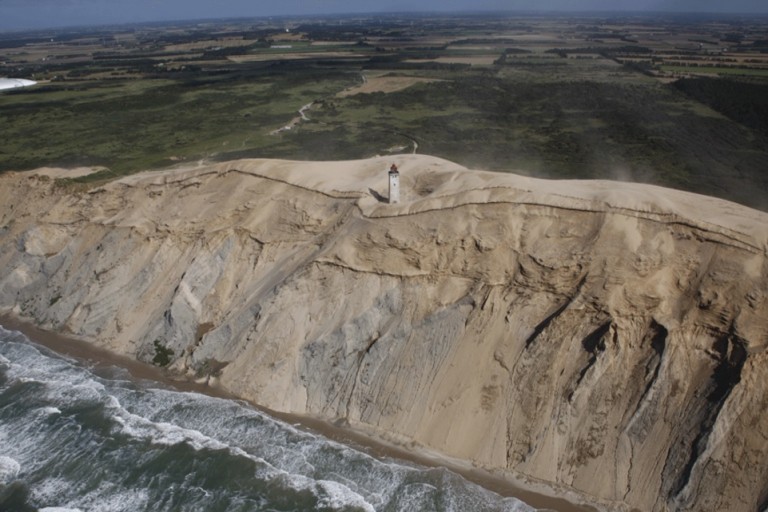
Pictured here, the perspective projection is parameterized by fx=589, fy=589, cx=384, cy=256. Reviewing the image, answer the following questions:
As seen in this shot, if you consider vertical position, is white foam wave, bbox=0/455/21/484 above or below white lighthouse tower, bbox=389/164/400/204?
below

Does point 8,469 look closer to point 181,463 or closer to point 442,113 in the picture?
point 181,463

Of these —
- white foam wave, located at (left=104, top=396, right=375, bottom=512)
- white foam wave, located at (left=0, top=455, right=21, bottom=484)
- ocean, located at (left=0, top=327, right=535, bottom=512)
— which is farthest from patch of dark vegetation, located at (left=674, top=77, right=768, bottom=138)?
white foam wave, located at (left=0, top=455, right=21, bottom=484)

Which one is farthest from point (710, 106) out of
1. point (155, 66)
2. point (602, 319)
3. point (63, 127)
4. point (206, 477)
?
point (155, 66)

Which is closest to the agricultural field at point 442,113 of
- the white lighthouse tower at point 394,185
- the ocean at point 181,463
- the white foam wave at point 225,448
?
the white lighthouse tower at point 394,185

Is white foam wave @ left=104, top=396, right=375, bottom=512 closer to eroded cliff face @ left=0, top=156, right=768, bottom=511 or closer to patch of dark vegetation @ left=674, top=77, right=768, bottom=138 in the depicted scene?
eroded cliff face @ left=0, top=156, right=768, bottom=511

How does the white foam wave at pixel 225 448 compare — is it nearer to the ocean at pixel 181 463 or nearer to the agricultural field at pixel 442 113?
the ocean at pixel 181 463

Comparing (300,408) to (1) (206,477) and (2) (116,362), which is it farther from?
(2) (116,362)
